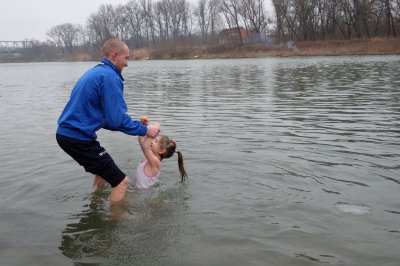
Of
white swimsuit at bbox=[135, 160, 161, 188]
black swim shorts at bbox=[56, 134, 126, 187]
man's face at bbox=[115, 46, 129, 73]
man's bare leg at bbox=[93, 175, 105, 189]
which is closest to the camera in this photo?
black swim shorts at bbox=[56, 134, 126, 187]

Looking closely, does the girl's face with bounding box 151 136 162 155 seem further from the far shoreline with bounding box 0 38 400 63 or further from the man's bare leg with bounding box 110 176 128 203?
the far shoreline with bounding box 0 38 400 63

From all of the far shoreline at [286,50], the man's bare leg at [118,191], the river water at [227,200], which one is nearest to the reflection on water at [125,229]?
the river water at [227,200]

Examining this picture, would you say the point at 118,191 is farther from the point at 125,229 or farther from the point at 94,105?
the point at 94,105

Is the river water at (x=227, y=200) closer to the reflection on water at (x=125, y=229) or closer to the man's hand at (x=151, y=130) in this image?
the reflection on water at (x=125, y=229)

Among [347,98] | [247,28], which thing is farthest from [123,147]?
[247,28]

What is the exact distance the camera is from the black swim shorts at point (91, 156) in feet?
15.0

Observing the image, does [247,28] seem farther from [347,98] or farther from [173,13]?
[347,98]

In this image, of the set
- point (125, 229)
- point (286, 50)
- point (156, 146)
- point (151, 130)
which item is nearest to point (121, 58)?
point (151, 130)

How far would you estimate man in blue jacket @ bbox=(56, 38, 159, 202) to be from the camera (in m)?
4.45

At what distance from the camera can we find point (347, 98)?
1446cm

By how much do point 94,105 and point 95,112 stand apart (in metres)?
0.08

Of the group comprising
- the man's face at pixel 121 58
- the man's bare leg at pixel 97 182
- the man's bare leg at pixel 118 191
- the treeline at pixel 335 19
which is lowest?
the man's bare leg at pixel 97 182

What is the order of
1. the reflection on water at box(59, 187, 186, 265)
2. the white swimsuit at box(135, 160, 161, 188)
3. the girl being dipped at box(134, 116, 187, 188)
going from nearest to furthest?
the reflection on water at box(59, 187, 186, 265) → the girl being dipped at box(134, 116, 187, 188) → the white swimsuit at box(135, 160, 161, 188)

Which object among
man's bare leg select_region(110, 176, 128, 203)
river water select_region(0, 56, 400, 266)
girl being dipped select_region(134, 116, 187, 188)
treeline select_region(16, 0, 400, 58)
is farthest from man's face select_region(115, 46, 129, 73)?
treeline select_region(16, 0, 400, 58)
